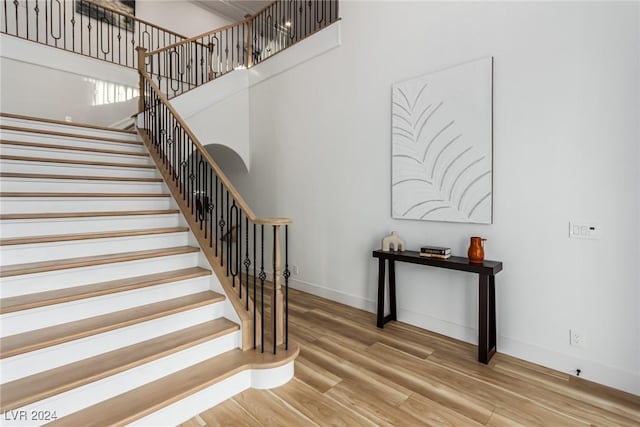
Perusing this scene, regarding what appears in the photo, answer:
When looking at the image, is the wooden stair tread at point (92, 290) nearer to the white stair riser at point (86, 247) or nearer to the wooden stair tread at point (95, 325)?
the wooden stair tread at point (95, 325)

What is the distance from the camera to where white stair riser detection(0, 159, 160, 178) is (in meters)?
3.33

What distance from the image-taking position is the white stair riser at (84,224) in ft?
8.87

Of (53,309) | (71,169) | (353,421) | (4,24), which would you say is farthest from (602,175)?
(4,24)

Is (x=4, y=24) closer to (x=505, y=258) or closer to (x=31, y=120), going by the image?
(x=31, y=120)

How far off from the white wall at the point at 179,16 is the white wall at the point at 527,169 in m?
5.12

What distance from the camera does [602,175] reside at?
93.8 inches

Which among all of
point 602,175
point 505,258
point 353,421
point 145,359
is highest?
point 602,175

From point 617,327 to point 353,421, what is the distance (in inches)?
78.0

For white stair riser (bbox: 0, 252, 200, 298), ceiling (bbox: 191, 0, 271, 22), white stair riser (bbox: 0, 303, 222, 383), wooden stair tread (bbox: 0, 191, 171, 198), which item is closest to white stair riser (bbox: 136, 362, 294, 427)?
white stair riser (bbox: 0, 303, 222, 383)

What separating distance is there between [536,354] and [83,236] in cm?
387

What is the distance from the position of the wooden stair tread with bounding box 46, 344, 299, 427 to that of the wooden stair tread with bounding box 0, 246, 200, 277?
1051 millimetres

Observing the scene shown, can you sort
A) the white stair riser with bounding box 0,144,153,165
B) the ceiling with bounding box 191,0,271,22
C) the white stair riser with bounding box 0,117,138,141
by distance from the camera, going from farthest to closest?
the ceiling with bounding box 191,0,271,22 < the white stair riser with bounding box 0,117,138,141 < the white stair riser with bounding box 0,144,153,165

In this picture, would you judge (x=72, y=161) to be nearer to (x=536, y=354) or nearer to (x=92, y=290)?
(x=92, y=290)

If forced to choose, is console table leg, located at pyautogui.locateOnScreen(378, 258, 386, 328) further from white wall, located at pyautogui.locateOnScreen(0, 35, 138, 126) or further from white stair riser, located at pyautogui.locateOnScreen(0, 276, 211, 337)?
white wall, located at pyautogui.locateOnScreen(0, 35, 138, 126)
